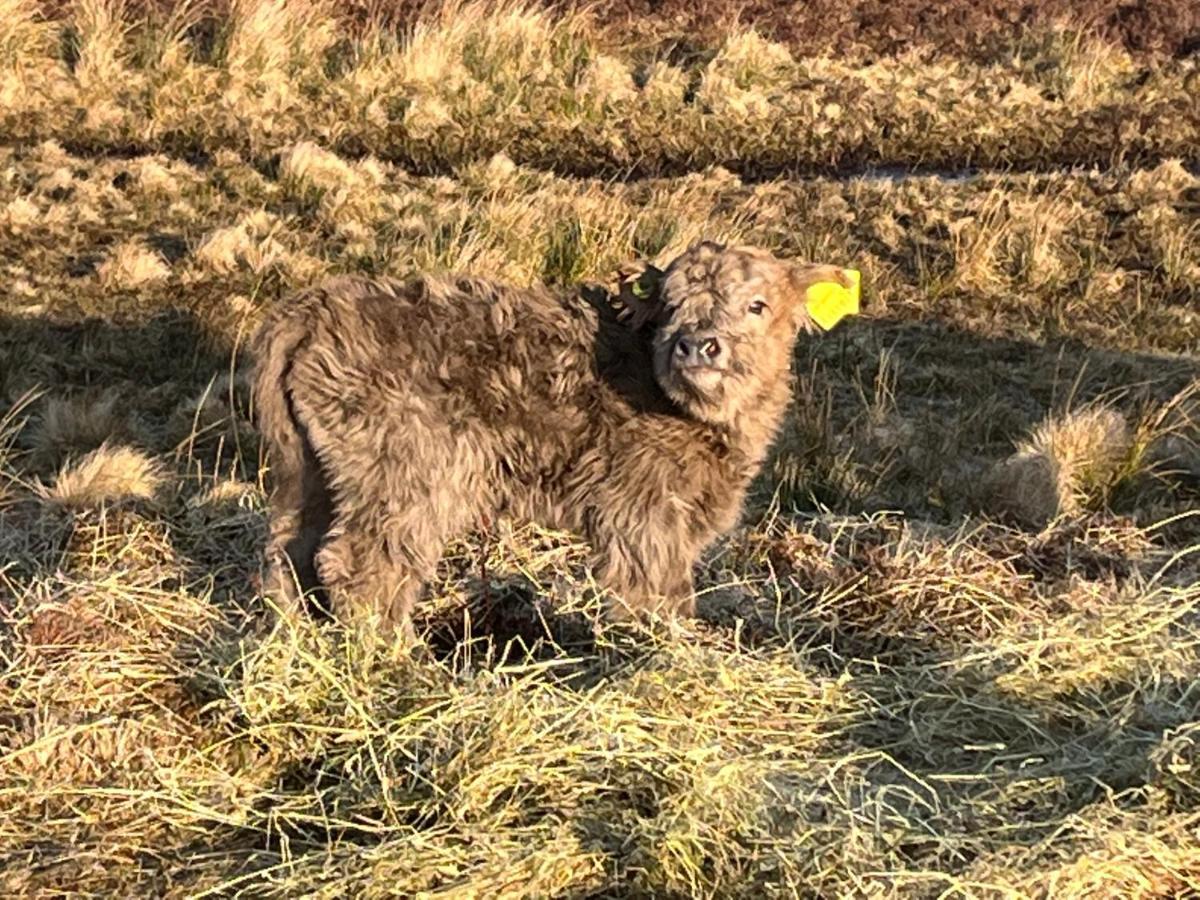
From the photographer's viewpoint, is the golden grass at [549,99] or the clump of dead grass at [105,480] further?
the golden grass at [549,99]

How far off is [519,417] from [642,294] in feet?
2.22

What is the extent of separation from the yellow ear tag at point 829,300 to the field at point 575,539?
110cm

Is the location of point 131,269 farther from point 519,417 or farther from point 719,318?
point 719,318

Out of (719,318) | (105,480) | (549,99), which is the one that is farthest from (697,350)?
(549,99)

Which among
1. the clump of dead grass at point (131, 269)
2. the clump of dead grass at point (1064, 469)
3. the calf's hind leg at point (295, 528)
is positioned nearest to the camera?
the calf's hind leg at point (295, 528)

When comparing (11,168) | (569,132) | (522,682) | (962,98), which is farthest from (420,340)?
(962,98)

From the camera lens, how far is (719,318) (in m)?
5.63

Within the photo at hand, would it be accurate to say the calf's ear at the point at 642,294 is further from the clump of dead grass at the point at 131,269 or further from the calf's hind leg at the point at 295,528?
the clump of dead grass at the point at 131,269

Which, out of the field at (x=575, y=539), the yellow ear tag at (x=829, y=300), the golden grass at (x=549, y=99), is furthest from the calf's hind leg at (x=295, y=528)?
the golden grass at (x=549, y=99)

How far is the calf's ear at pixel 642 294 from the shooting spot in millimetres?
5793

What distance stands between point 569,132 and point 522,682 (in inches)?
436

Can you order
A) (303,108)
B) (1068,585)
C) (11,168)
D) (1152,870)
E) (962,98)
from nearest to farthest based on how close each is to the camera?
1. (1152,870)
2. (1068,585)
3. (11,168)
4. (303,108)
5. (962,98)

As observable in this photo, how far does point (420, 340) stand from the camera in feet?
18.1

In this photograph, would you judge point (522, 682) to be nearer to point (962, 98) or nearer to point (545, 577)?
point (545, 577)
